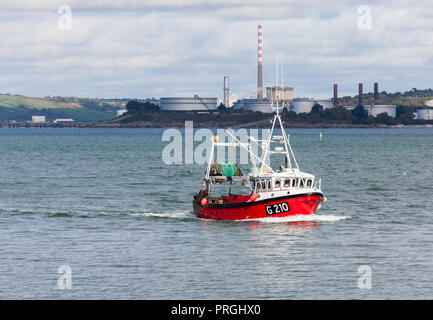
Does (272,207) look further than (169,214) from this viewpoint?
No

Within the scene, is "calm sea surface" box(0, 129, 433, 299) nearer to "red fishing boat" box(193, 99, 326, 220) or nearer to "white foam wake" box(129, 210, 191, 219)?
"white foam wake" box(129, 210, 191, 219)

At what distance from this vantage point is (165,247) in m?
54.1

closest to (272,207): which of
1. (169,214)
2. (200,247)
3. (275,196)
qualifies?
(275,196)

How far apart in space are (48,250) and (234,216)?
1680 cm

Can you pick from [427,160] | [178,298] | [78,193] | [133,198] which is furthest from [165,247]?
[427,160]

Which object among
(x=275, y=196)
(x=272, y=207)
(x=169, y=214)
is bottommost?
(x=169, y=214)

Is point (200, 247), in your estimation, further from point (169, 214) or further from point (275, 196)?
point (169, 214)

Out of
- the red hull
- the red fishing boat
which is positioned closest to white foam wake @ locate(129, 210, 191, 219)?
the red fishing boat

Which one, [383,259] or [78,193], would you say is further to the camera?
[78,193]

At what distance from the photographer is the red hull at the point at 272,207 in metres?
62.0

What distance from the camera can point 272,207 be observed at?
205 feet

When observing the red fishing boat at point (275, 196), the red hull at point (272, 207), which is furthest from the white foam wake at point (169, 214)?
the red hull at point (272, 207)
